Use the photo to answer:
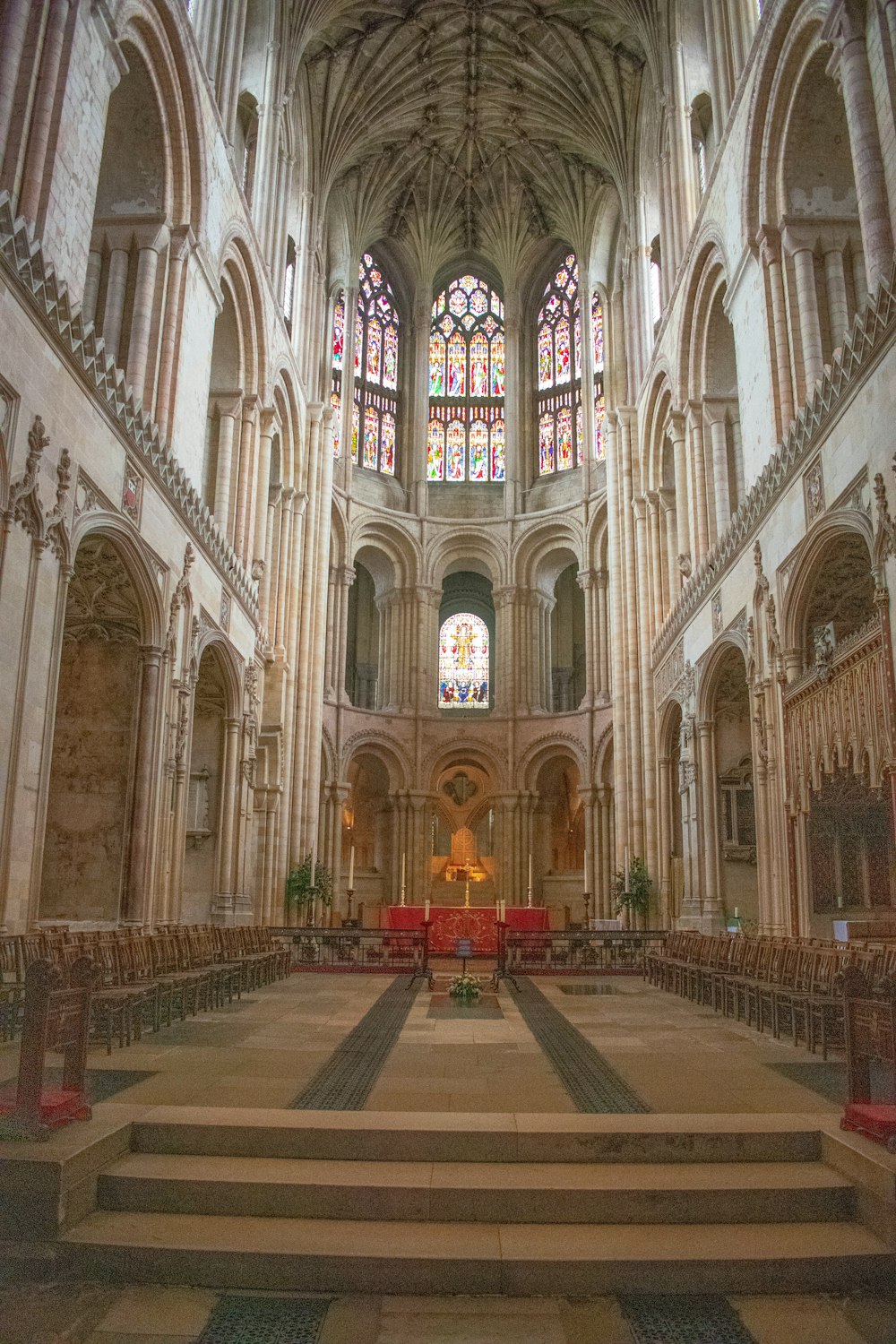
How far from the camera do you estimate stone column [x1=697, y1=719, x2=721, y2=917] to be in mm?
20484

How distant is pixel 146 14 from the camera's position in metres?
15.4

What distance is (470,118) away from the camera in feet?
115

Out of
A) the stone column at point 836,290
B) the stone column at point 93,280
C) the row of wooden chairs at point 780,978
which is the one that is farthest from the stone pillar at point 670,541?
the stone column at point 93,280

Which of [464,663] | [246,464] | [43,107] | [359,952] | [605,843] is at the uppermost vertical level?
[246,464]

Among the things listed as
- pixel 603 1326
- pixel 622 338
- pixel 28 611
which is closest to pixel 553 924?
pixel 622 338

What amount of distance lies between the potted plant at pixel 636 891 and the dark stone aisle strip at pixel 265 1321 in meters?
22.2

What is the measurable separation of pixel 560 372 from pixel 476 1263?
124 ft

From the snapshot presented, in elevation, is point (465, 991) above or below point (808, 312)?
below

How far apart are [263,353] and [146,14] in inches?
344

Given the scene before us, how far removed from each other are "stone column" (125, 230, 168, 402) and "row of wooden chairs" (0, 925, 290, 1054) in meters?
8.56

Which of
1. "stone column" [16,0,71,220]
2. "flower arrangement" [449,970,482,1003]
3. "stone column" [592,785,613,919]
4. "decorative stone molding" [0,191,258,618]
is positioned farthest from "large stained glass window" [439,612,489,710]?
"stone column" [16,0,71,220]

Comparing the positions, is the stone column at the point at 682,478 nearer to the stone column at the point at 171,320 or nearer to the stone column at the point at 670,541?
the stone column at the point at 670,541

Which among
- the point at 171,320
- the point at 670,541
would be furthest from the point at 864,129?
the point at 670,541

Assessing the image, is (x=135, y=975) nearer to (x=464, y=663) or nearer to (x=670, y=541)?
(x=670, y=541)
